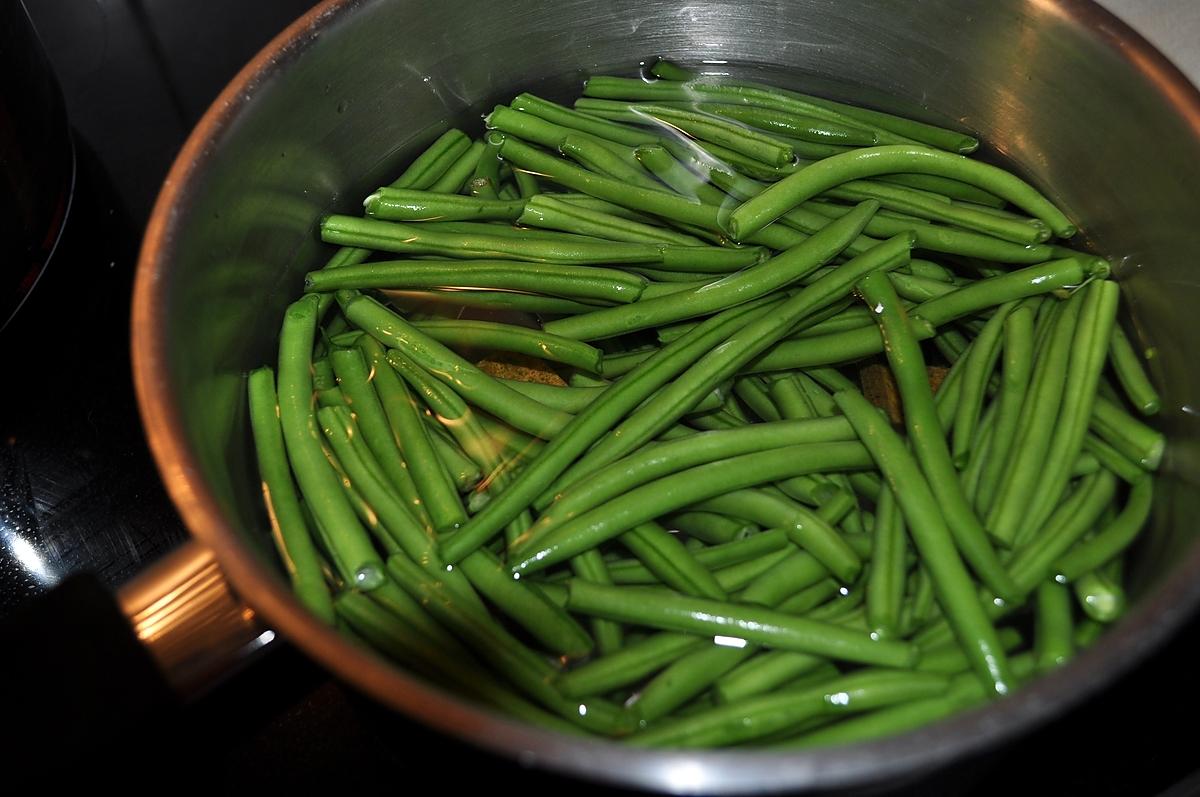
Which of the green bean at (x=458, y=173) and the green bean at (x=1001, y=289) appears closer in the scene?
the green bean at (x=1001, y=289)

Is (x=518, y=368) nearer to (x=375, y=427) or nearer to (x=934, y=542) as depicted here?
(x=375, y=427)

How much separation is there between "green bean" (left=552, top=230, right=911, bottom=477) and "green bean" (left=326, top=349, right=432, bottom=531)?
0.93 feet

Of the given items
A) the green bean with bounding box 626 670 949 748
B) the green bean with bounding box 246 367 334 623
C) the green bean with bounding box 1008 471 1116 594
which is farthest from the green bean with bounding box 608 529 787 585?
the green bean with bounding box 246 367 334 623

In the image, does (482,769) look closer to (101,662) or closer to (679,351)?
(101,662)

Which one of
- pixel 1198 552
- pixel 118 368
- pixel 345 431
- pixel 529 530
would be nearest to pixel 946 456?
pixel 1198 552

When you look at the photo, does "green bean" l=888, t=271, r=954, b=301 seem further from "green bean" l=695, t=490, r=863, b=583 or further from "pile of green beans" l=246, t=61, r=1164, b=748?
"green bean" l=695, t=490, r=863, b=583

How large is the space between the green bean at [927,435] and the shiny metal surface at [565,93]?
9.7 inches

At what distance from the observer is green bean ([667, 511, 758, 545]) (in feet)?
5.55

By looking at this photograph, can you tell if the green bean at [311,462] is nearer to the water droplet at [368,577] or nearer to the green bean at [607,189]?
the water droplet at [368,577]

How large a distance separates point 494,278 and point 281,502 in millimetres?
560

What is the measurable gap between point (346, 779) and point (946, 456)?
1.14m

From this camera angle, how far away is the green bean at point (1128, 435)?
1741 millimetres

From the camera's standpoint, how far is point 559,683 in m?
1.49

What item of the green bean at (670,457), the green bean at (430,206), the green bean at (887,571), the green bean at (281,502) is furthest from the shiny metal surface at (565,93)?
the green bean at (670,457)
